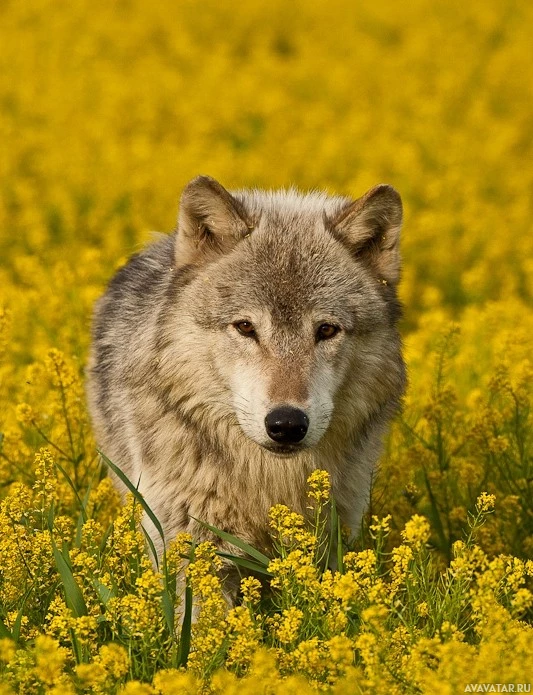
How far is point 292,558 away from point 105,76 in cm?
1346

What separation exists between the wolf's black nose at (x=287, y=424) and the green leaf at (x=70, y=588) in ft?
3.15

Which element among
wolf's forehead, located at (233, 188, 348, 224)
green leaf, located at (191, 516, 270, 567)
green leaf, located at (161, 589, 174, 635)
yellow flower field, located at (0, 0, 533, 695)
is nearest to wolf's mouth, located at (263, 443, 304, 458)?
yellow flower field, located at (0, 0, 533, 695)

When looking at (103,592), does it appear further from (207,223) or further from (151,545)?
(207,223)

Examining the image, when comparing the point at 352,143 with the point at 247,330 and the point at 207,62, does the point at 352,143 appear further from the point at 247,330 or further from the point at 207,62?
the point at 247,330

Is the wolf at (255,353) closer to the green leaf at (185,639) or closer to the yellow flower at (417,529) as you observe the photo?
the yellow flower at (417,529)

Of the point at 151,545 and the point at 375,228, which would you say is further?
the point at 375,228

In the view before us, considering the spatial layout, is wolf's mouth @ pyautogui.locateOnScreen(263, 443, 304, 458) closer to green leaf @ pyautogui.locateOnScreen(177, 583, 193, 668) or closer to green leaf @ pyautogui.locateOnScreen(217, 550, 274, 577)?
green leaf @ pyautogui.locateOnScreen(217, 550, 274, 577)

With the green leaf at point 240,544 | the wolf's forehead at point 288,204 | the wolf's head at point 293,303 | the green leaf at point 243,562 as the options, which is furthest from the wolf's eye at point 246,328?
the green leaf at point 243,562

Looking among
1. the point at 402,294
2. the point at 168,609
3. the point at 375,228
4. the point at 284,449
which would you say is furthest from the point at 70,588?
the point at 402,294

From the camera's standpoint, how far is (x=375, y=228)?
17.7ft

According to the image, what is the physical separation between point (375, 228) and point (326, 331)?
651 mm

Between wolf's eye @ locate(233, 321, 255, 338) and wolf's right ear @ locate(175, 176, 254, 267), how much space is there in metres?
0.43

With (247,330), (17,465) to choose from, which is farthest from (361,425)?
(17,465)

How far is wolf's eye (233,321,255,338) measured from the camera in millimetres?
5000
